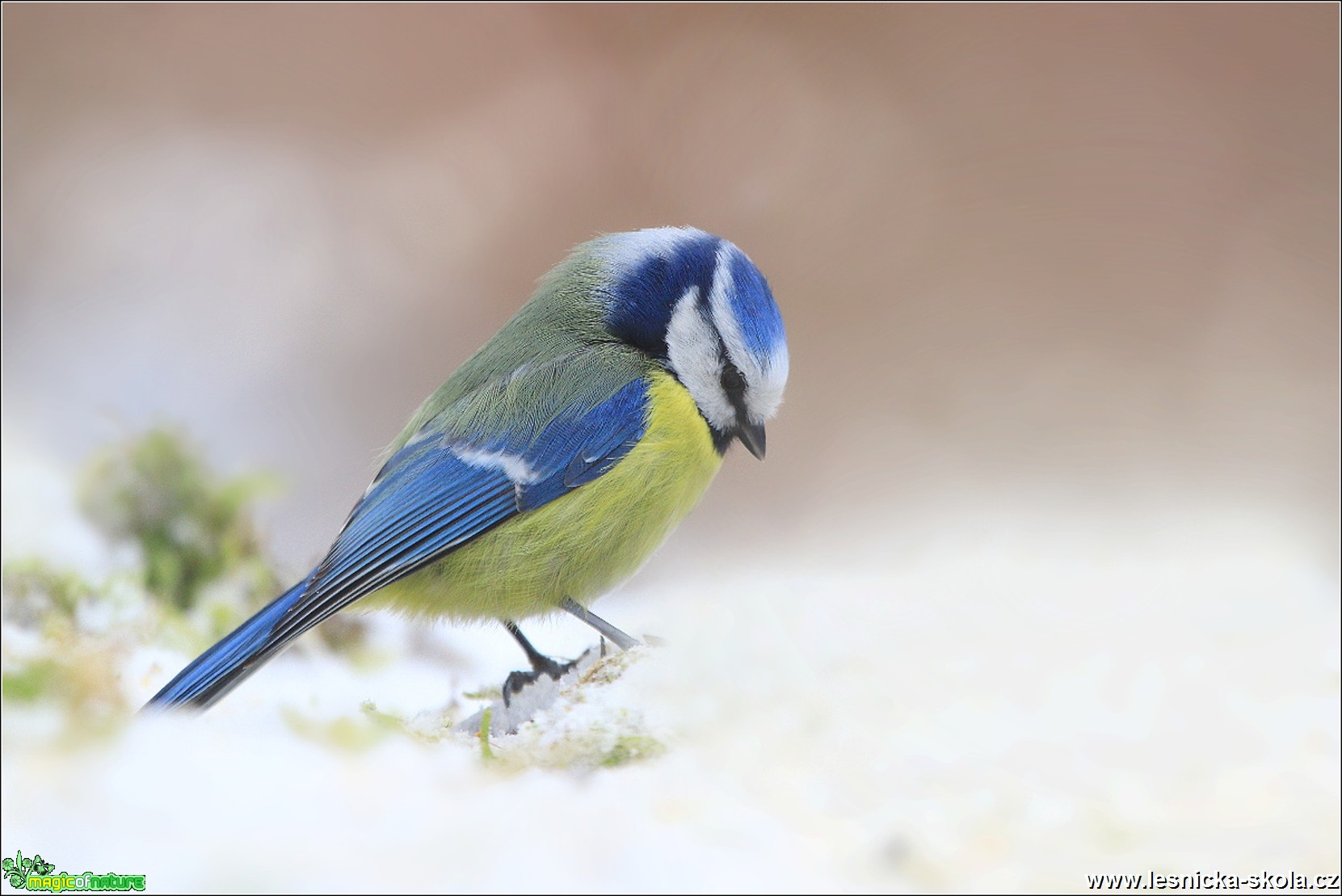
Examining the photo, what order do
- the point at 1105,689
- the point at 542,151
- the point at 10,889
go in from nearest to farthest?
the point at 10,889, the point at 1105,689, the point at 542,151

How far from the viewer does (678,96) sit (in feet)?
4.19

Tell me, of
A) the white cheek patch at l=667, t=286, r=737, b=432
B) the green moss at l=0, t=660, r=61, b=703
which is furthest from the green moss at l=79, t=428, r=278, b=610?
A: the white cheek patch at l=667, t=286, r=737, b=432

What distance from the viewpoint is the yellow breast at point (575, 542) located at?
77cm

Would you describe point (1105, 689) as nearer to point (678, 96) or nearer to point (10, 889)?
point (10, 889)

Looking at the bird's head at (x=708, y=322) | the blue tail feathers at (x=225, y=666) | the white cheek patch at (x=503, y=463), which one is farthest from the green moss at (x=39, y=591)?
the bird's head at (x=708, y=322)

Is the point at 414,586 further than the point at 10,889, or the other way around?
the point at 414,586

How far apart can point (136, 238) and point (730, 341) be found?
0.86 metres

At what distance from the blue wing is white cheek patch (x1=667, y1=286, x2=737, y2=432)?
36mm

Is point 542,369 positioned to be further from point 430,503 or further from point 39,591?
point 39,591

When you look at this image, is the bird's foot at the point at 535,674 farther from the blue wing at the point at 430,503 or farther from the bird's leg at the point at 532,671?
the blue wing at the point at 430,503

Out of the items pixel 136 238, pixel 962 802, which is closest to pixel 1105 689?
pixel 962 802

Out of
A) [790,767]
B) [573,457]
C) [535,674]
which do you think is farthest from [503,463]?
[790,767]

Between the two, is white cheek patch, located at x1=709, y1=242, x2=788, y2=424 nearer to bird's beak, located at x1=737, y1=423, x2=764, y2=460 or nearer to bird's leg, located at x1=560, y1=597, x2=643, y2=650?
bird's beak, located at x1=737, y1=423, x2=764, y2=460

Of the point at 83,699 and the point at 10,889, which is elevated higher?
the point at 83,699
